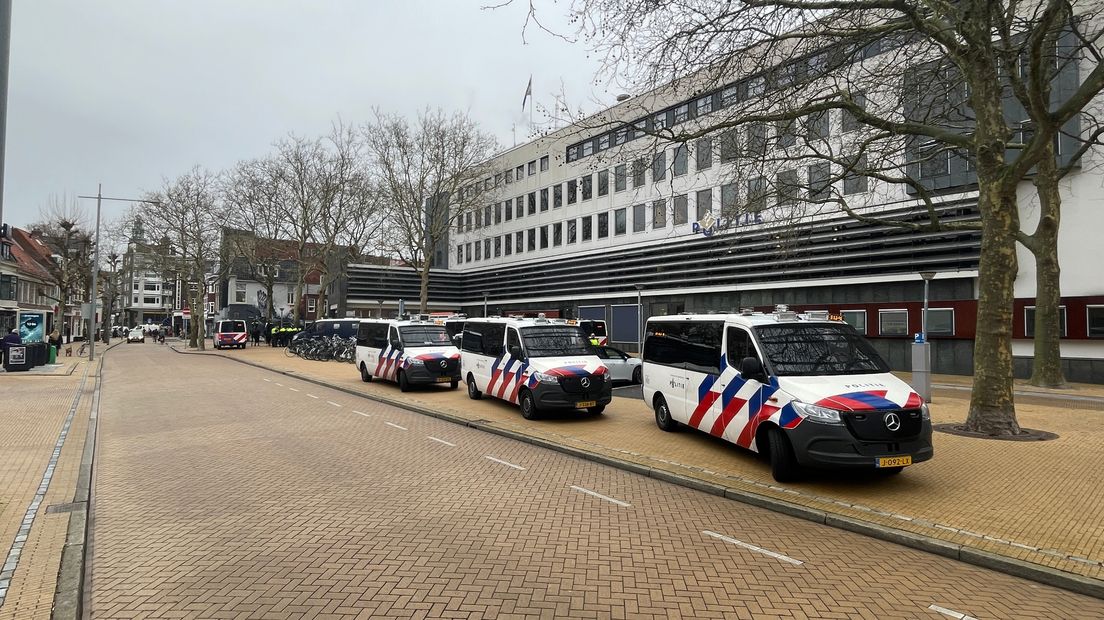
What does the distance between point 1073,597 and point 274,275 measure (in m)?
48.2

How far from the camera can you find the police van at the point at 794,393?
6.70 metres

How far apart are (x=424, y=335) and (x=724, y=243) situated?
17.6 metres

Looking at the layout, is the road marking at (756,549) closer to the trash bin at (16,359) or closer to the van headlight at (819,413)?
the van headlight at (819,413)

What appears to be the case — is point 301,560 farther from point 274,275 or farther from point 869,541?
point 274,275

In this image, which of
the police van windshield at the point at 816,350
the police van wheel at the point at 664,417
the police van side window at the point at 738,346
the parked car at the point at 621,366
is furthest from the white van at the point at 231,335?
the police van windshield at the point at 816,350

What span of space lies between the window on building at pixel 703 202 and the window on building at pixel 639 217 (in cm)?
449

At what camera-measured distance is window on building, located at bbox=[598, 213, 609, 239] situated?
1578 inches

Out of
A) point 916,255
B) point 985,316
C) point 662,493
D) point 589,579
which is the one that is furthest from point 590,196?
point 589,579

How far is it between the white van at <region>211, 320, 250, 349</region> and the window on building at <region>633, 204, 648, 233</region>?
29984mm

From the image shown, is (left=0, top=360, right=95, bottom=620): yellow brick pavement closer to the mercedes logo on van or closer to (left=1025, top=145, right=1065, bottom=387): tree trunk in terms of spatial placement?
the mercedes logo on van

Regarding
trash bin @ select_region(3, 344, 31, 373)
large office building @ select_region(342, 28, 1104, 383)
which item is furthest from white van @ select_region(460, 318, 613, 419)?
trash bin @ select_region(3, 344, 31, 373)

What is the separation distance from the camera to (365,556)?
496 centimetres

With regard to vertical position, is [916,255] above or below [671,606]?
above

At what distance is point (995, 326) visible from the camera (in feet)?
33.2
